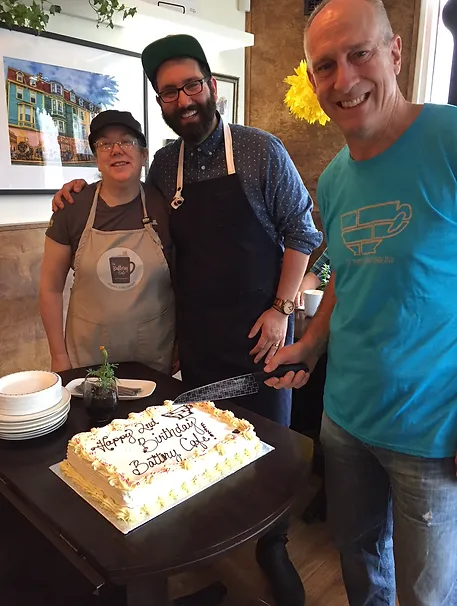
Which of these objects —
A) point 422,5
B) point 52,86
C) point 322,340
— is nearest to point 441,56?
point 422,5

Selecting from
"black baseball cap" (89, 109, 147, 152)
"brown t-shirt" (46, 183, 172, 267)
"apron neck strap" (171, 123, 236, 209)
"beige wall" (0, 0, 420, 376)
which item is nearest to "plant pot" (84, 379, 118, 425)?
"brown t-shirt" (46, 183, 172, 267)

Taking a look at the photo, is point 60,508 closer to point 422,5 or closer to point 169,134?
point 169,134

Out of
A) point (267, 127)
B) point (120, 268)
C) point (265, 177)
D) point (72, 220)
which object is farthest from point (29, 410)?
point (267, 127)

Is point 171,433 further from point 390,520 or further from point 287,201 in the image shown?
point 287,201

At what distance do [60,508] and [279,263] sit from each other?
1029 millimetres

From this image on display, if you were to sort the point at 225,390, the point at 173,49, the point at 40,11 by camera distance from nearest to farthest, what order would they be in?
1. the point at 225,390
2. the point at 173,49
3. the point at 40,11

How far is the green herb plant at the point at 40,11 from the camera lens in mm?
1932

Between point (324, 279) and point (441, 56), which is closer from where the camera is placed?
point (324, 279)

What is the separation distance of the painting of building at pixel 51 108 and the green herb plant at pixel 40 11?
0.16 m

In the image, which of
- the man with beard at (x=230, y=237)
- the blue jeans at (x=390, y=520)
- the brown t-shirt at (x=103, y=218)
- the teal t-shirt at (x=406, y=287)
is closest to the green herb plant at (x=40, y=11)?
the man with beard at (x=230, y=237)

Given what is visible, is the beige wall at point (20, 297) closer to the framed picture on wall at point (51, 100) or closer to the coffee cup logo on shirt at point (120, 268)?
the framed picture on wall at point (51, 100)

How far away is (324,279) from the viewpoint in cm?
262

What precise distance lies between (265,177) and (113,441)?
0.92 metres

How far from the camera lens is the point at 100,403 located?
53.9 inches
